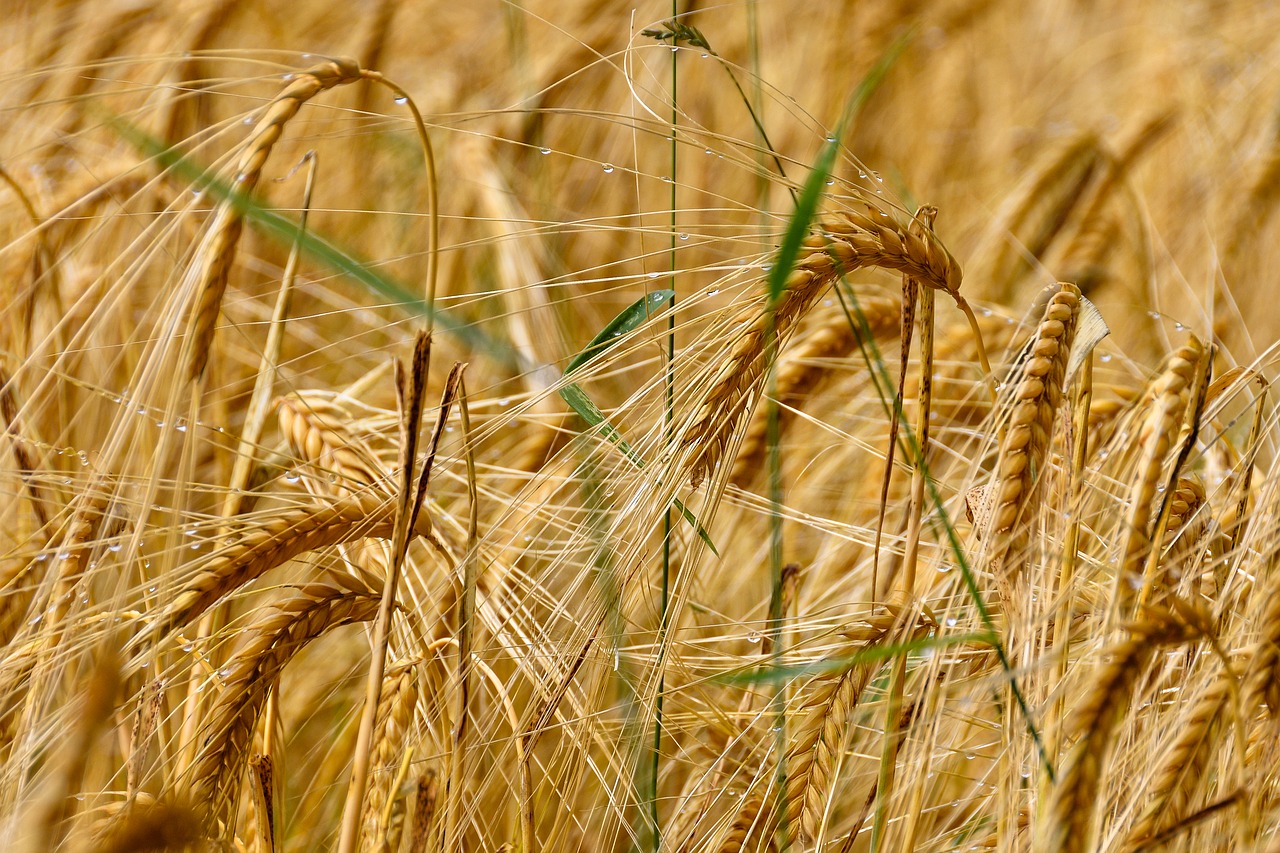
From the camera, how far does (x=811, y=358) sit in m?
0.81

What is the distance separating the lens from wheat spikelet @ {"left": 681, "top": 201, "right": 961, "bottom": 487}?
0.47 meters

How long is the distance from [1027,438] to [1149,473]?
0.17ft

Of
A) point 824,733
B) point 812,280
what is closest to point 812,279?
point 812,280

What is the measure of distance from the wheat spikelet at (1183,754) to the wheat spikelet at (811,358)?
0.41m

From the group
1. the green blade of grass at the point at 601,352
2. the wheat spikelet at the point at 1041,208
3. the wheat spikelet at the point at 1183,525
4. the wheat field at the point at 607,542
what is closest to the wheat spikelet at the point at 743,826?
the wheat field at the point at 607,542

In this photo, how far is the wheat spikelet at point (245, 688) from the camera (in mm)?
462

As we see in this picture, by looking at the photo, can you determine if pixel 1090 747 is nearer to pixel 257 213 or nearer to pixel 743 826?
pixel 743 826

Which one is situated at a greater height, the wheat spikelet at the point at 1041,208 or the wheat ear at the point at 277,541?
the wheat spikelet at the point at 1041,208

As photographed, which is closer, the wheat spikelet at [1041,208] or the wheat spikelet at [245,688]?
the wheat spikelet at [245,688]

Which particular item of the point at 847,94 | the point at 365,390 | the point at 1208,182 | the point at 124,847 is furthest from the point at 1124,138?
the point at 124,847

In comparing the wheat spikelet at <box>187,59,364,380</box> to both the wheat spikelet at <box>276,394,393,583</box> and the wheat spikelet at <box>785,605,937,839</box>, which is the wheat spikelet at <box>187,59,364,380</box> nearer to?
the wheat spikelet at <box>276,394,393,583</box>

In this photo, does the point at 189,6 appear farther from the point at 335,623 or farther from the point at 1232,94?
the point at 1232,94

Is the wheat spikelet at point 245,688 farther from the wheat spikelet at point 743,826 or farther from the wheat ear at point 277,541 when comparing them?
the wheat spikelet at point 743,826

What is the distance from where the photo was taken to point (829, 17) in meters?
1.87
